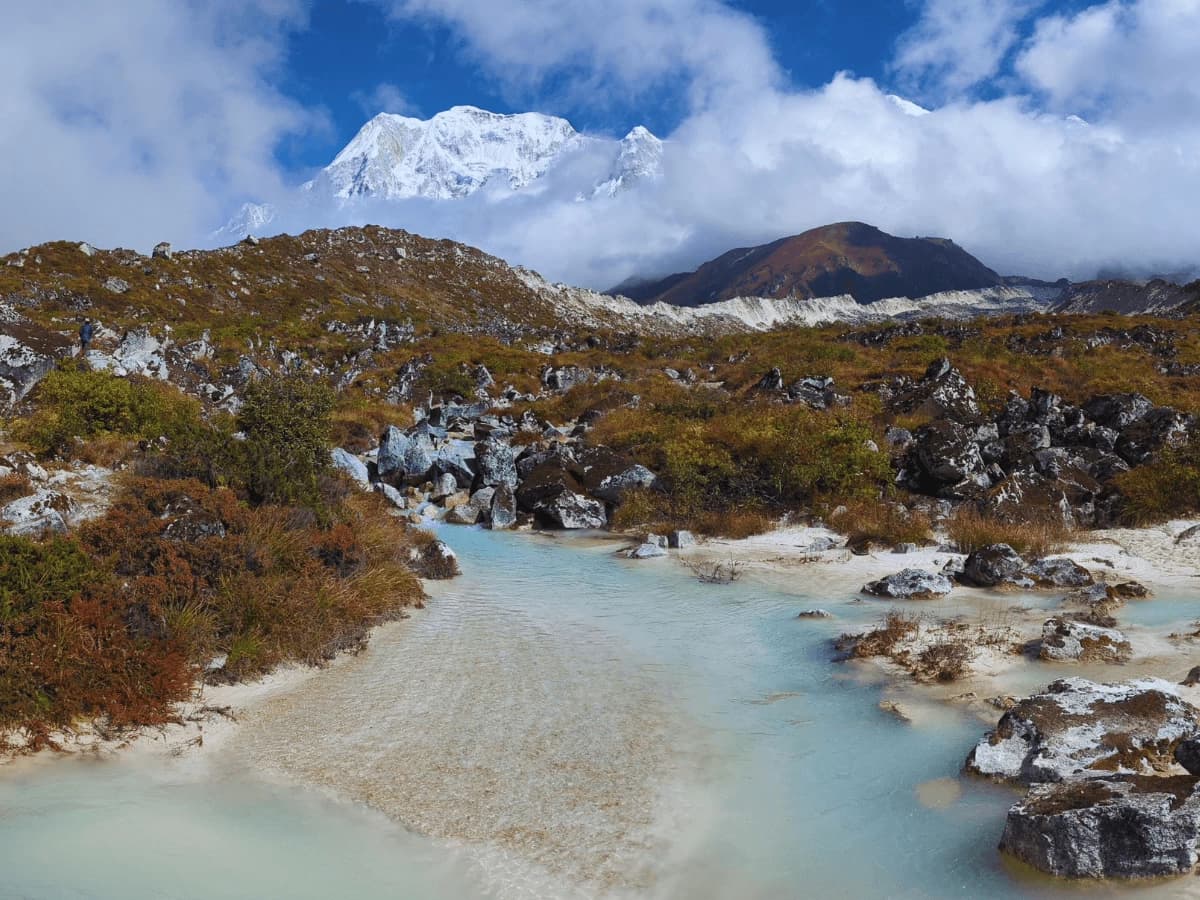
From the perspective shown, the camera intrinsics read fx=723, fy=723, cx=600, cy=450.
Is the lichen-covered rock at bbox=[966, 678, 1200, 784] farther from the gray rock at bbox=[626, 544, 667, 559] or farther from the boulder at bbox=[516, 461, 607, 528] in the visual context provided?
the boulder at bbox=[516, 461, 607, 528]

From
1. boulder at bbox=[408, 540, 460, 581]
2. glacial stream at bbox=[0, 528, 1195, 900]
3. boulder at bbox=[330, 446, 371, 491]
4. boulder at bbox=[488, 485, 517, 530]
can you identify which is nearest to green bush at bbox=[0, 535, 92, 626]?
glacial stream at bbox=[0, 528, 1195, 900]

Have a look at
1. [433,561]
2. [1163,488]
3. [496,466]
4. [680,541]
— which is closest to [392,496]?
[496,466]

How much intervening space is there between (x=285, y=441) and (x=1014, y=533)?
1676cm

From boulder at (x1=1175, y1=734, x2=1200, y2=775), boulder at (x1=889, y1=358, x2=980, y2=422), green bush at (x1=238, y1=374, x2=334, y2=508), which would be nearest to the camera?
boulder at (x1=1175, y1=734, x2=1200, y2=775)

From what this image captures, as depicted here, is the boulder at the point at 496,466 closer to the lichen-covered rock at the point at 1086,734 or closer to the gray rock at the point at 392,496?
the gray rock at the point at 392,496

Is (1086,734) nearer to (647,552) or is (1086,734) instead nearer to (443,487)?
(647,552)

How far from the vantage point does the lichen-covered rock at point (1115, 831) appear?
16.3 feet

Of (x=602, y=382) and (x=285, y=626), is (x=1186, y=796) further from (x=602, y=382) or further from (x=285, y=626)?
(x=602, y=382)

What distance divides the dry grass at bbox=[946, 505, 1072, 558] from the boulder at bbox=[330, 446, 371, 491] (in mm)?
14978

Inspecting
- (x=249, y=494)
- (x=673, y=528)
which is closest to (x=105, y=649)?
(x=249, y=494)

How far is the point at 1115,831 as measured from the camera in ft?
16.6

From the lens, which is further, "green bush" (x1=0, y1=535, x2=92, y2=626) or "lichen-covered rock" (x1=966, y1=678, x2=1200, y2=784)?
"green bush" (x1=0, y1=535, x2=92, y2=626)

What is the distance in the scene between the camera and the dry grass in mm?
14945

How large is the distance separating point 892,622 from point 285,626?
8.65 m
